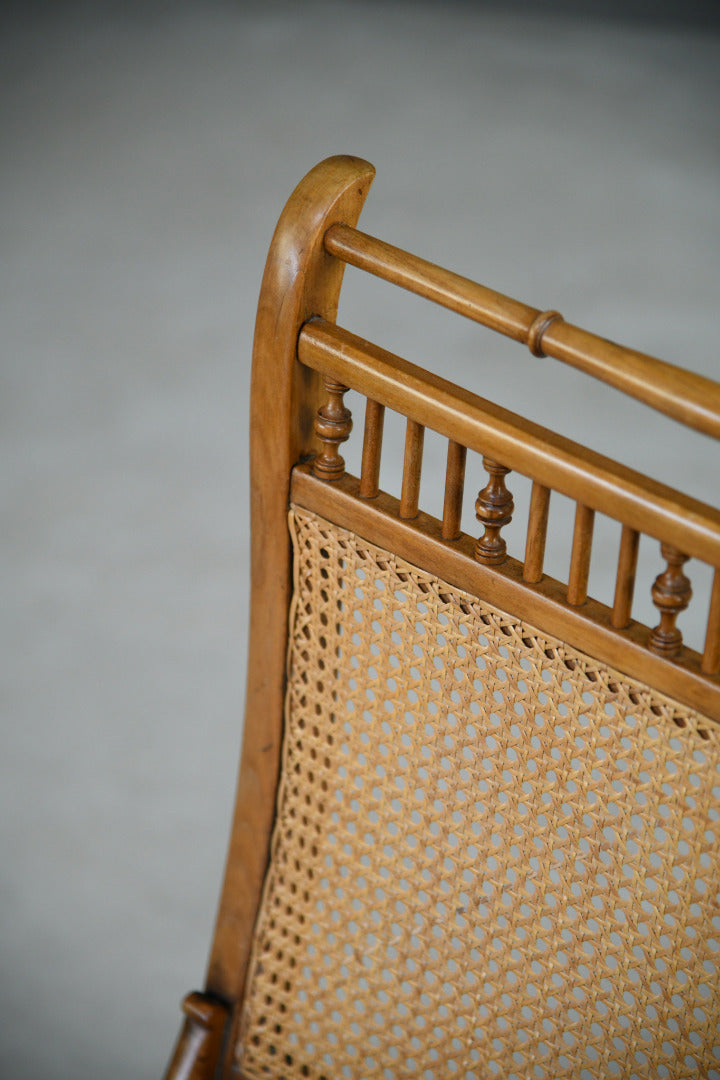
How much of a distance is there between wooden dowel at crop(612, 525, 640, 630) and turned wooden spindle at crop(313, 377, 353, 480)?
195 millimetres

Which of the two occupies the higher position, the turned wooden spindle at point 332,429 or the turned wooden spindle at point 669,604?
the turned wooden spindle at point 332,429

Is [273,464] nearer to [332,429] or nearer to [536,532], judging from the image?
[332,429]

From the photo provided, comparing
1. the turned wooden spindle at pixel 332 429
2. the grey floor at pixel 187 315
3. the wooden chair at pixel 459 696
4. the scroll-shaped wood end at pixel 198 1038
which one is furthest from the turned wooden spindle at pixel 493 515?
the grey floor at pixel 187 315

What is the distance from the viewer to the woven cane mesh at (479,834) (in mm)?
750

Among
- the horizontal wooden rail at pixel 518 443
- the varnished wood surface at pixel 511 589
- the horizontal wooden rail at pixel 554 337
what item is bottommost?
the varnished wood surface at pixel 511 589

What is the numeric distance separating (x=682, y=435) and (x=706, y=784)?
1.87m

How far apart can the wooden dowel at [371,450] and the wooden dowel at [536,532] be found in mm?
104

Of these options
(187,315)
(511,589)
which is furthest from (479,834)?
(187,315)

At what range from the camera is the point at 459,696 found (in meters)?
0.83

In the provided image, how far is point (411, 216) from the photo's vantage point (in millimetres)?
3156

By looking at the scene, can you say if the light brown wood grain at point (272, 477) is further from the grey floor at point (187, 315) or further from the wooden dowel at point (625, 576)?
the grey floor at point (187, 315)

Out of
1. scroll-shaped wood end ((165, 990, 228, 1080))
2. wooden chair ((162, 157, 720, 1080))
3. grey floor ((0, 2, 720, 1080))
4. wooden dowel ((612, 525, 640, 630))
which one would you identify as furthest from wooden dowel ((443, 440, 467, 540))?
grey floor ((0, 2, 720, 1080))

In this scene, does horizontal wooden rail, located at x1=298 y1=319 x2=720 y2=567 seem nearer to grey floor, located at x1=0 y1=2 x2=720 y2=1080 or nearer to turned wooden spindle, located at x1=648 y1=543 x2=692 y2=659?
turned wooden spindle, located at x1=648 y1=543 x2=692 y2=659

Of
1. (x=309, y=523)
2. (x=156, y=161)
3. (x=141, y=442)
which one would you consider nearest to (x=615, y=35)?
(x=156, y=161)
